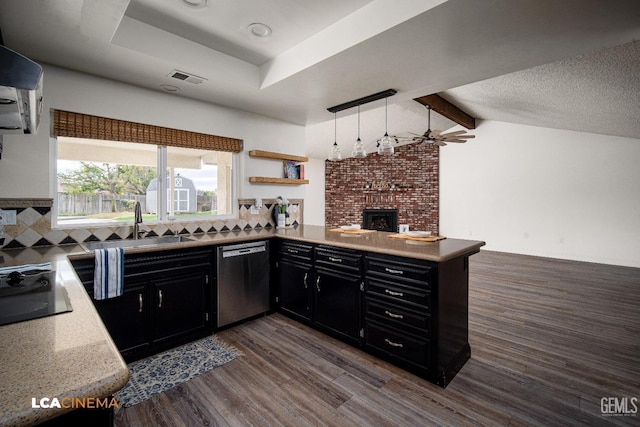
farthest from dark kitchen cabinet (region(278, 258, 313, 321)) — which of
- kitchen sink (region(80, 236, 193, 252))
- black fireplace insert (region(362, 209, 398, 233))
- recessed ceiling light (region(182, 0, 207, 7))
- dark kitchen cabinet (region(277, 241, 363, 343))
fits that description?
black fireplace insert (region(362, 209, 398, 233))

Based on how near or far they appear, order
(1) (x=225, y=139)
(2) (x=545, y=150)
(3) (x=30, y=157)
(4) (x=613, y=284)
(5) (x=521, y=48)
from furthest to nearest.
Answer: (2) (x=545, y=150), (4) (x=613, y=284), (1) (x=225, y=139), (3) (x=30, y=157), (5) (x=521, y=48)

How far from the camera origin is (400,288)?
2.25 metres

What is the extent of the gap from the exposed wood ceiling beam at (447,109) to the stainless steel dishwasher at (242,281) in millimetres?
3731

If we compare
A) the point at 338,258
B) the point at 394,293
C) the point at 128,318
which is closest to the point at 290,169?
the point at 338,258

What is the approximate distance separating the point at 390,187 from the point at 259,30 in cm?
705

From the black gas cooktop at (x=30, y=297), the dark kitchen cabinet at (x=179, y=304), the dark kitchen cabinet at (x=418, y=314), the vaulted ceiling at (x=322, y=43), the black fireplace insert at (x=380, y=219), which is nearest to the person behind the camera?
the black gas cooktop at (x=30, y=297)

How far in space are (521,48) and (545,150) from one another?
5.63 meters

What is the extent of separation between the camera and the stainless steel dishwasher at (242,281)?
9.37 feet

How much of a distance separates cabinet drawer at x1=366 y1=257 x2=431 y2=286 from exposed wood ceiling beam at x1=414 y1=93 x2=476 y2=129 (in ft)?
11.8

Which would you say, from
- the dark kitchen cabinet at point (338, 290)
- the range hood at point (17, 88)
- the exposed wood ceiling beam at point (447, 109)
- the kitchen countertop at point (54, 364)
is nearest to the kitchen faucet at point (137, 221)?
the range hood at point (17, 88)

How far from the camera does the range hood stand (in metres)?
0.86

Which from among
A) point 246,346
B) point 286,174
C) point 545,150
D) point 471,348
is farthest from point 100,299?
point 545,150

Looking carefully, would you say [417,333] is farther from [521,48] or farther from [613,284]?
[613,284]

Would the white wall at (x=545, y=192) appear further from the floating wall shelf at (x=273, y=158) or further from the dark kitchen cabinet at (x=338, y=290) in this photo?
the dark kitchen cabinet at (x=338, y=290)
